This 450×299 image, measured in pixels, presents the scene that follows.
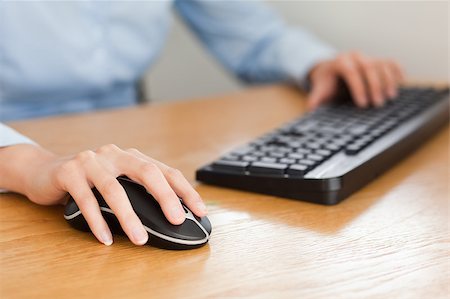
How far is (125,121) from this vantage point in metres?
0.98

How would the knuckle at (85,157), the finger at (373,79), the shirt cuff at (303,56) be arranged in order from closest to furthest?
1. the knuckle at (85,157)
2. the finger at (373,79)
3. the shirt cuff at (303,56)

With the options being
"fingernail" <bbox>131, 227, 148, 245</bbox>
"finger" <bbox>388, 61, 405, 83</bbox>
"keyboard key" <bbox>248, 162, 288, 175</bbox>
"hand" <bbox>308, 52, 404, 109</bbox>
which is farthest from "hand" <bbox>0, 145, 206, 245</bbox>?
"finger" <bbox>388, 61, 405, 83</bbox>

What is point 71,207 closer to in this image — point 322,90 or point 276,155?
point 276,155

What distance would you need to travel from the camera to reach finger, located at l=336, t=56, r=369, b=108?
3.24ft

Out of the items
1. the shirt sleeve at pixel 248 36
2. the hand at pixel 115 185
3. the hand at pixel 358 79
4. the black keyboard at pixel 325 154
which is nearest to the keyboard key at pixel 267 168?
the black keyboard at pixel 325 154

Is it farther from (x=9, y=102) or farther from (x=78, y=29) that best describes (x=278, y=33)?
(x=9, y=102)

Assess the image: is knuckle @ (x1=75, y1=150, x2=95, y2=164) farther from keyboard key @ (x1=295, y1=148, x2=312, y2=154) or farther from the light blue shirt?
the light blue shirt

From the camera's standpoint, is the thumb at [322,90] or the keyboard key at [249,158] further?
the thumb at [322,90]

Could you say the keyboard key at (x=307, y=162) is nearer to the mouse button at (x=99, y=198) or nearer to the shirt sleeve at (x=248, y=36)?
the mouse button at (x=99, y=198)

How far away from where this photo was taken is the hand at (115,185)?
520 mm

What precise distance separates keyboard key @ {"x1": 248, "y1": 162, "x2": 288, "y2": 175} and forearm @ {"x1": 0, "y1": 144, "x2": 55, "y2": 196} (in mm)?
194

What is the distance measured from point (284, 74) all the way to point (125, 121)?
43 cm

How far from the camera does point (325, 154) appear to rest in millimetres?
677

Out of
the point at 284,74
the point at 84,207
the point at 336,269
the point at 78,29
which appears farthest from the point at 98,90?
the point at 336,269
